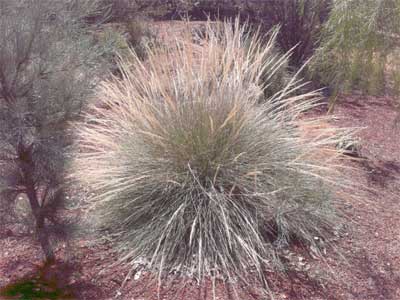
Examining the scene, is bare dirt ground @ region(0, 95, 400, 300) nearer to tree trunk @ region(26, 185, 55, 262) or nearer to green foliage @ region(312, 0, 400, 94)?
tree trunk @ region(26, 185, 55, 262)

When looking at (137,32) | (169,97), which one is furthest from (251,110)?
(137,32)

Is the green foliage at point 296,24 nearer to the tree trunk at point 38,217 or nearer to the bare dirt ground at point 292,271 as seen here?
the bare dirt ground at point 292,271

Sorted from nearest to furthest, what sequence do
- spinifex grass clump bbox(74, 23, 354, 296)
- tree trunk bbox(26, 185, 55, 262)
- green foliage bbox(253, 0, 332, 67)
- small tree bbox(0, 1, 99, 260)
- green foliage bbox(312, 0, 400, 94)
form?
small tree bbox(0, 1, 99, 260)
tree trunk bbox(26, 185, 55, 262)
spinifex grass clump bbox(74, 23, 354, 296)
green foliage bbox(312, 0, 400, 94)
green foliage bbox(253, 0, 332, 67)

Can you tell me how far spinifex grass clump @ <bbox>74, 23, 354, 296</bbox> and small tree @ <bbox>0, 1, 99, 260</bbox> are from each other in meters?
0.57

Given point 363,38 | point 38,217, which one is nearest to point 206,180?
point 38,217

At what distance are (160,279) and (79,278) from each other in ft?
1.57

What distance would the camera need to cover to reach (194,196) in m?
3.45

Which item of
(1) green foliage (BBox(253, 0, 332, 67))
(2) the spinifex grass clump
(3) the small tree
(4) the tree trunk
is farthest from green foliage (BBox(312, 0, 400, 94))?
(4) the tree trunk

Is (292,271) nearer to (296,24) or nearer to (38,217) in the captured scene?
(38,217)

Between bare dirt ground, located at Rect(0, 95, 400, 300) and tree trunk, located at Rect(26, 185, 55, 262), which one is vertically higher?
tree trunk, located at Rect(26, 185, 55, 262)

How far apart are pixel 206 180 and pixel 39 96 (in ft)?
4.03

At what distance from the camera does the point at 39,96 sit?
109 inches

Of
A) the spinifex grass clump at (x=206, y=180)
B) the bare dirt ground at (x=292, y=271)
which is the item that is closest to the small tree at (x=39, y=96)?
the bare dirt ground at (x=292, y=271)

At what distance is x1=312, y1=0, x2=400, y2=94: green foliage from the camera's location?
4.44 m
